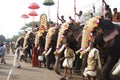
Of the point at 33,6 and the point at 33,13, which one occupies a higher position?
the point at 33,6

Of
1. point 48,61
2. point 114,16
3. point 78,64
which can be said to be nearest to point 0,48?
point 48,61

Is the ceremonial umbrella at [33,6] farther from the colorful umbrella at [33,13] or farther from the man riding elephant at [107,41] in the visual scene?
the man riding elephant at [107,41]

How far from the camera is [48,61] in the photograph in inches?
802

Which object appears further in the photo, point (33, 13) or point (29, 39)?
point (33, 13)

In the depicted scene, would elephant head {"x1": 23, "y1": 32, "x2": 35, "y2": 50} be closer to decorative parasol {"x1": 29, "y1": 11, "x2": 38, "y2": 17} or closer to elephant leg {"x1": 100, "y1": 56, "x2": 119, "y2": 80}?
decorative parasol {"x1": 29, "y1": 11, "x2": 38, "y2": 17}

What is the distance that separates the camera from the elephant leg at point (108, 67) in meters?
12.4

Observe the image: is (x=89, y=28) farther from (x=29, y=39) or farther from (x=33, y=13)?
(x=33, y=13)

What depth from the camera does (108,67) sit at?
492 inches

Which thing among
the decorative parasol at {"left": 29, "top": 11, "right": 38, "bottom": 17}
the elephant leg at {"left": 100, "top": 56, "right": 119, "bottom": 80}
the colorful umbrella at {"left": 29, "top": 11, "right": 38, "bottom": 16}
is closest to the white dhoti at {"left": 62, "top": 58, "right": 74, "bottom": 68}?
the elephant leg at {"left": 100, "top": 56, "right": 119, "bottom": 80}

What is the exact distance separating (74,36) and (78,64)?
1391mm

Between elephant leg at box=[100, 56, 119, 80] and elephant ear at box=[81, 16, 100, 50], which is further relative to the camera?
elephant ear at box=[81, 16, 100, 50]

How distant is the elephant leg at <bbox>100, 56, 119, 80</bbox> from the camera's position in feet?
40.7

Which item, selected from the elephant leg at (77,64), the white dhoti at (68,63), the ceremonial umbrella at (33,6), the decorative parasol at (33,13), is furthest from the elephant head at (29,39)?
the white dhoti at (68,63)

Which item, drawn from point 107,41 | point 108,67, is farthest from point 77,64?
point 107,41
